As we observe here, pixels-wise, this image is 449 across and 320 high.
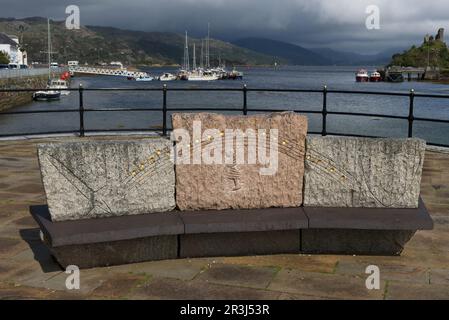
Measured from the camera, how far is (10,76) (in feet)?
204

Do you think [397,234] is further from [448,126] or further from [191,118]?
[448,126]

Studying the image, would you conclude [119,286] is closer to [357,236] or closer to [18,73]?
[357,236]

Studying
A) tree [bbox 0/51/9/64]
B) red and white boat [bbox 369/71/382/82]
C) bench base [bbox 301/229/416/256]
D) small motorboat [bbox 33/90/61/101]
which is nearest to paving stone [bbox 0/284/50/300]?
bench base [bbox 301/229/416/256]

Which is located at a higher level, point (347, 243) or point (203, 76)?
point (203, 76)

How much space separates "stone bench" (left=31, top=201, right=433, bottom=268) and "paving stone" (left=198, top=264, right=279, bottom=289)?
12.5 inches

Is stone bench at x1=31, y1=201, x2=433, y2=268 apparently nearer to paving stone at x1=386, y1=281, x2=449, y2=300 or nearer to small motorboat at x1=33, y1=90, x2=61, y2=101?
paving stone at x1=386, y1=281, x2=449, y2=300

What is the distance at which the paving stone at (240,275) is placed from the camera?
4383mm

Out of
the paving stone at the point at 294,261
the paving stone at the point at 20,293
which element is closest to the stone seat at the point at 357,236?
the paving stone at the point at 294,261

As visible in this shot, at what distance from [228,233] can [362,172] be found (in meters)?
1.36

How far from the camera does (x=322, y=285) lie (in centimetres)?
435

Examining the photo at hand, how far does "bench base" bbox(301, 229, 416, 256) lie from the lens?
5109mm

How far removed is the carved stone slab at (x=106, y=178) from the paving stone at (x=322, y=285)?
1279 mm

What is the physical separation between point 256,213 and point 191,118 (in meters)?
1.03

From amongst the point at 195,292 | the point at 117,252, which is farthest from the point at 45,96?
the point at 195,292
